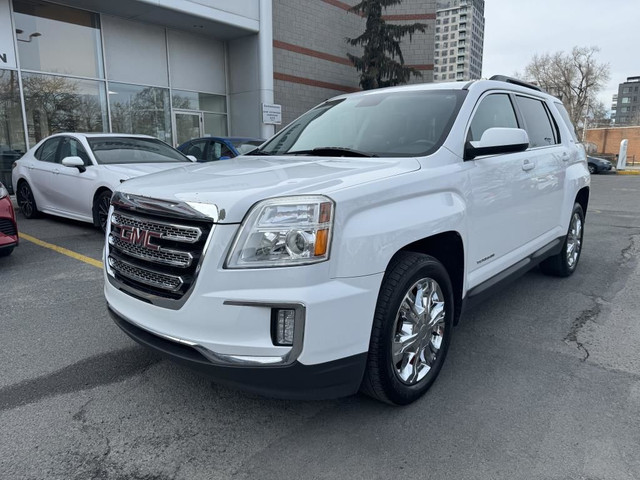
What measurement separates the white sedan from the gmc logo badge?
4278 mm

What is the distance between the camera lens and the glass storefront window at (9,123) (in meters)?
12.0

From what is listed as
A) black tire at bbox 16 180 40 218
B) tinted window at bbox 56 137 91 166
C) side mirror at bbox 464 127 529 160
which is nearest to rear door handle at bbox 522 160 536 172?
side mirror at bbox 464 127 529 160

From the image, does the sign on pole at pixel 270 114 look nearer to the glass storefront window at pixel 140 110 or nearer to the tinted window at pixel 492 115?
the glass storefront window at pixel 140 110

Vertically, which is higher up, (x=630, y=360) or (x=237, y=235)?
(x=237, y=235)

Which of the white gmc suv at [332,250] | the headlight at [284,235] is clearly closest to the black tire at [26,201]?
→ the white gmc suv at [332,250]

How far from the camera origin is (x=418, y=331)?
2711 mm

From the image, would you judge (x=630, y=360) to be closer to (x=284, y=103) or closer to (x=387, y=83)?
(x=284, y=103)

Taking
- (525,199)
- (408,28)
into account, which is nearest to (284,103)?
(408,28)

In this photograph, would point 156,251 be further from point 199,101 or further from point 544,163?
point 199,101

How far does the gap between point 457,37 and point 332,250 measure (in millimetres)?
171577

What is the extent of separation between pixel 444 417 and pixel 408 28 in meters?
21.9

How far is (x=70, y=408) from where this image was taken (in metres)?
2.68

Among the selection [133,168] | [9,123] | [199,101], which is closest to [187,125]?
[199,101]

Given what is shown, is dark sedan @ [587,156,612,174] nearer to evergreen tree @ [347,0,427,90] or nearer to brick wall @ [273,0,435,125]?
brick wall @ [273,0,435,125]
